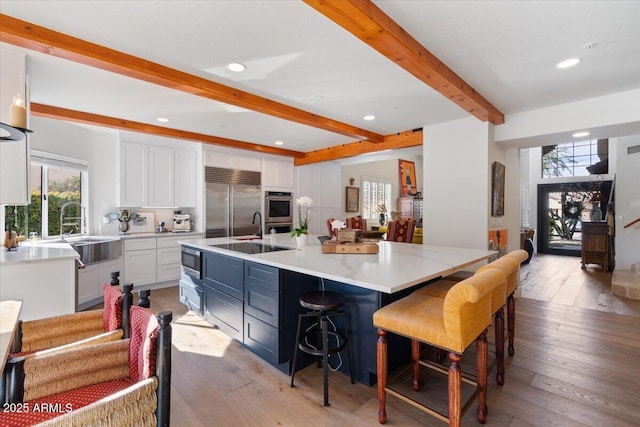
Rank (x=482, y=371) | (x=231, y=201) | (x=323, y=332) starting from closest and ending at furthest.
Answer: (x=482, y=371), (x=323, y=332), (x=231, y=201)

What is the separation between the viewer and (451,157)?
4148mm

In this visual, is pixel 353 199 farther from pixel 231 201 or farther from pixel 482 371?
pixel 482 371

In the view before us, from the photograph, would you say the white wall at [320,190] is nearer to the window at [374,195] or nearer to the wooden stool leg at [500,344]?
the window at [374,195]

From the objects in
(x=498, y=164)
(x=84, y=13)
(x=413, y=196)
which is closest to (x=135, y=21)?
(x=84, y=13)

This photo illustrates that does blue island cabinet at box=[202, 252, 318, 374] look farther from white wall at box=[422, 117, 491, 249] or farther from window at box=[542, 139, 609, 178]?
window at box=[542, 139, 609, 178]

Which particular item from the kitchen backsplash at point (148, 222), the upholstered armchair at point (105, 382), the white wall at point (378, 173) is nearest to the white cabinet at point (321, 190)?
the white wall at point (378, 173)

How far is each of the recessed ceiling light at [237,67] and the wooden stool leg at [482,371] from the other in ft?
8.52

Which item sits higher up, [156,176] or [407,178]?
[407,178]

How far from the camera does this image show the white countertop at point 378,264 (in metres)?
1.63

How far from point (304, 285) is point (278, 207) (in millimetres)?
3953

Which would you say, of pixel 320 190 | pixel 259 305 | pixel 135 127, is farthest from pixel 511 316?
pixel 320 190

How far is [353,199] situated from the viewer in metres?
8.22

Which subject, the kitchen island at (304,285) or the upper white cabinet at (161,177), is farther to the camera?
the upper white cabinet at (161,177)

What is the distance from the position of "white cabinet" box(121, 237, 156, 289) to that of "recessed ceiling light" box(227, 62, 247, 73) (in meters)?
3.19
